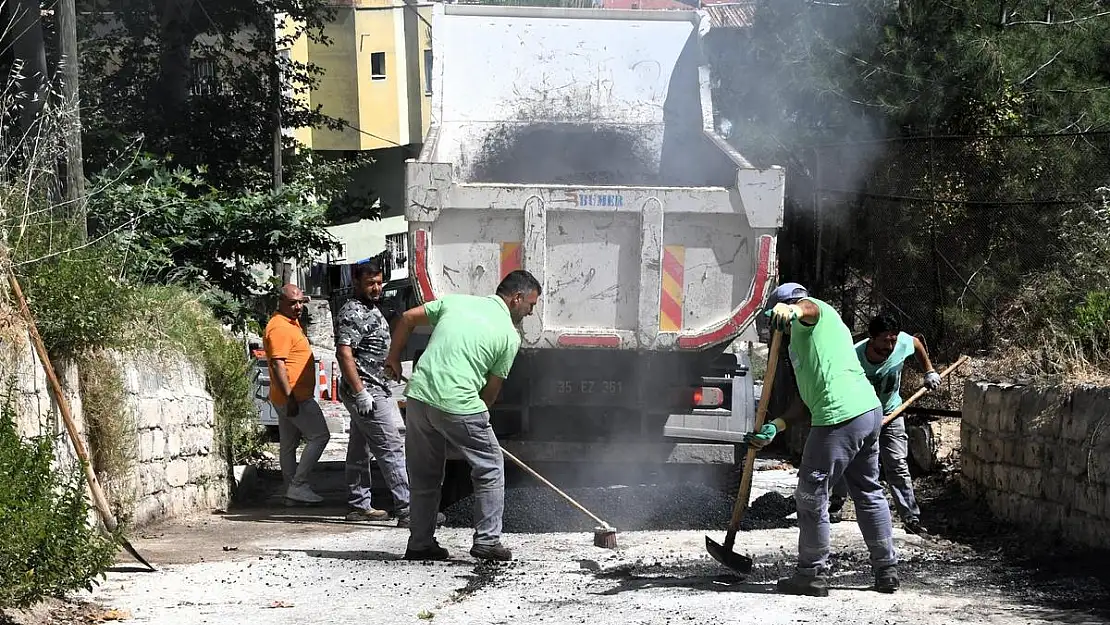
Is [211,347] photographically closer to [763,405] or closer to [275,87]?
[763,405]

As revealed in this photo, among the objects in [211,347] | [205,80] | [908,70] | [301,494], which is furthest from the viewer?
[205,80]

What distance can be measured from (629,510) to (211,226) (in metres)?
4.72

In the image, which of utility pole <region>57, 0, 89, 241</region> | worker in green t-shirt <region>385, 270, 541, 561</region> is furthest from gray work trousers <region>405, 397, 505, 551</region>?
utility pole <region>57, 0, 89, 241</region>

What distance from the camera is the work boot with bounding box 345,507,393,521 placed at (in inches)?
338

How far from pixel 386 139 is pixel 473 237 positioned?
23619 millimetres

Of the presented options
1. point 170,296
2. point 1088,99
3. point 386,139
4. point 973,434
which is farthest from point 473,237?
point 386,139

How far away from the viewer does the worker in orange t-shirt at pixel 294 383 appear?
28.4 feet

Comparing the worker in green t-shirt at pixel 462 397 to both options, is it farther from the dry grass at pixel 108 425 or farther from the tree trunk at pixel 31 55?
the tree trunk at pixel 31 55

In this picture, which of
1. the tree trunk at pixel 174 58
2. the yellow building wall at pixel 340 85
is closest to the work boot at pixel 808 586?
the tree trunk at pixel 174 58

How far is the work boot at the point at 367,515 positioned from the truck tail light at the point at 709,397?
2159mm

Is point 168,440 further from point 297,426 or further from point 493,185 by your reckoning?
point 493,185

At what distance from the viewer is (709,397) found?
8062mm

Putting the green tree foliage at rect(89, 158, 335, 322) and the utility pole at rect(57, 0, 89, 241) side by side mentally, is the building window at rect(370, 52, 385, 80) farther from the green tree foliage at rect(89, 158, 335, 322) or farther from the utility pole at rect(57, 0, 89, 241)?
the utility pole at rect(57, 0, 89, 241)

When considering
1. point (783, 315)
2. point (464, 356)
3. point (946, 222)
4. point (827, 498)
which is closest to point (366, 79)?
point (946, 222)
